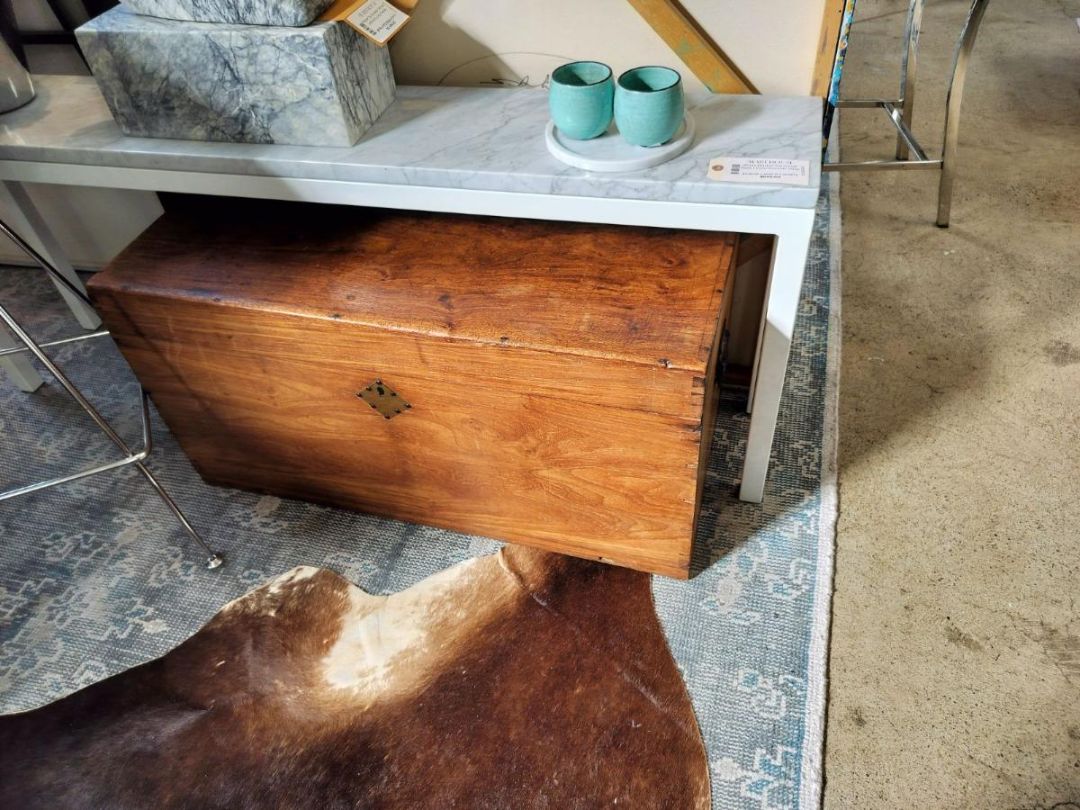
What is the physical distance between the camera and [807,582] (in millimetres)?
1219

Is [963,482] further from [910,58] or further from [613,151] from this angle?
[910,58]

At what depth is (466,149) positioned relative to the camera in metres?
1.05

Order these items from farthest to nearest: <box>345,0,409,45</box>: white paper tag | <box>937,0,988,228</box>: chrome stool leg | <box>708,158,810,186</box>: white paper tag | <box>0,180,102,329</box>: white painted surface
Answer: <box>937,0,988,228</box>: chrome stool leg < <box>0,180,102,329</box>: white painted surface < <box>345,0,409,45</box>: white paper tag < <box>708,158,810,186</box>: white paper tag

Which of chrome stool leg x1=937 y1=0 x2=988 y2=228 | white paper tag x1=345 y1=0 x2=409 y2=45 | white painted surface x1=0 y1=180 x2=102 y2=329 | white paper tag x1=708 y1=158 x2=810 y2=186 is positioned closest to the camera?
white paper tag x1=708 y1=158 x2=810 y2=186

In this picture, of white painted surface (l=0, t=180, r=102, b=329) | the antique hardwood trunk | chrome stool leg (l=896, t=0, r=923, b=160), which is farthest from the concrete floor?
white painted surface (l=0, t=180, r=102, b=329)

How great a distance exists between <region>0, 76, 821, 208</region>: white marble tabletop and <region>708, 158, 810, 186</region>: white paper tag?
0.01m

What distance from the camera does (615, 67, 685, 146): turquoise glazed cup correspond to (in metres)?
0.94

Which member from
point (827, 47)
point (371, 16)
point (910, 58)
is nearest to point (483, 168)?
point (371, 16)

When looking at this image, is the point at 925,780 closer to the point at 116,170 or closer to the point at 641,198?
the point at 641,198

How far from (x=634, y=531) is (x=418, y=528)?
411mm

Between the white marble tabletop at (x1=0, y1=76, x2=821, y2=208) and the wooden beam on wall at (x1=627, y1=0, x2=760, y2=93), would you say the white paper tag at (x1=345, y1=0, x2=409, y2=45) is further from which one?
the wooden beam on wall at (x1=627, y1=0, x2=760, y2=93)

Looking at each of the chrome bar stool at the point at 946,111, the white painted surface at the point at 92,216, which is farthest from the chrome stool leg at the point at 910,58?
the white painted surface at the point at 92,216

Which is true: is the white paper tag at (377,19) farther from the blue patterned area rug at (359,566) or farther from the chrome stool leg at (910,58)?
the chrome stool leg at (910,58)

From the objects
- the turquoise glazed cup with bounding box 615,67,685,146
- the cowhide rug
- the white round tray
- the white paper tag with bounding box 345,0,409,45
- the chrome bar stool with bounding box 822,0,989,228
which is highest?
the white paper tag with bounding box 345,0,409,45
